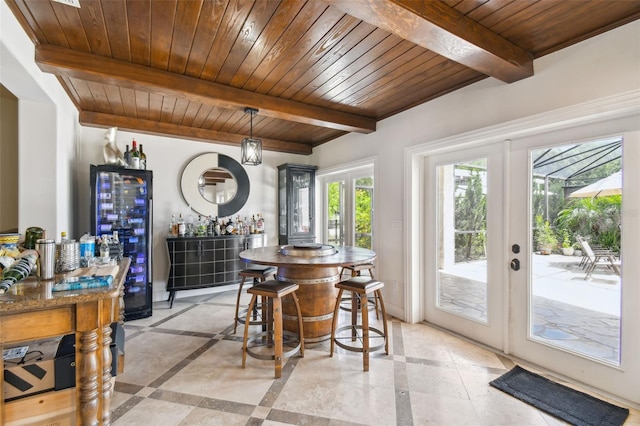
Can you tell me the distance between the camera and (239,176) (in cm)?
471

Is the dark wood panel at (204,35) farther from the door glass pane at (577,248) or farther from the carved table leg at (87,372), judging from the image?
the door glass pane at (577,248)

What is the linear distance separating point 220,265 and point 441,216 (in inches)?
117

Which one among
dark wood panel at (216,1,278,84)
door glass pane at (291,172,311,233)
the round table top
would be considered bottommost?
the round table top

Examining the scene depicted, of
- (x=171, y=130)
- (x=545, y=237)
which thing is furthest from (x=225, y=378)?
(x=171, y=130)

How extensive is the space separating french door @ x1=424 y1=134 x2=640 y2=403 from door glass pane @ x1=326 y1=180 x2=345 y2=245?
1.65 m

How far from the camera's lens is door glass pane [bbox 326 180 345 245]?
4.69 metres

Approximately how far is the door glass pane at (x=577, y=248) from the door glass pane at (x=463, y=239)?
17.2 inches

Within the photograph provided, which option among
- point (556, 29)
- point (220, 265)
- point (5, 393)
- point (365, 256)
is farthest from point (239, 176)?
point (556, 29)

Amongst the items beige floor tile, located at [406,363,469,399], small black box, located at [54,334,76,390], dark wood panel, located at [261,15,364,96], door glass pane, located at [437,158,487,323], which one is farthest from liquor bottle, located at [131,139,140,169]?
beige floor tile, located at [406,363,469,399]

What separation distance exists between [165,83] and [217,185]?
2.24 m

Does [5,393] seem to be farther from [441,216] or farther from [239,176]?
[239,176]

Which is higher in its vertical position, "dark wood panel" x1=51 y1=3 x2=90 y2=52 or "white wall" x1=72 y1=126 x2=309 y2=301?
"dark wood panel" x1=51 y1=3 x2=90 y2=52

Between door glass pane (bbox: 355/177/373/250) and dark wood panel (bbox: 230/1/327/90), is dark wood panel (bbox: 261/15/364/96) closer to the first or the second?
dark wood panel (bbox: 230/1/327/90)

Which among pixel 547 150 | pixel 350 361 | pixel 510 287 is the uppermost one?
pixel 547 150
